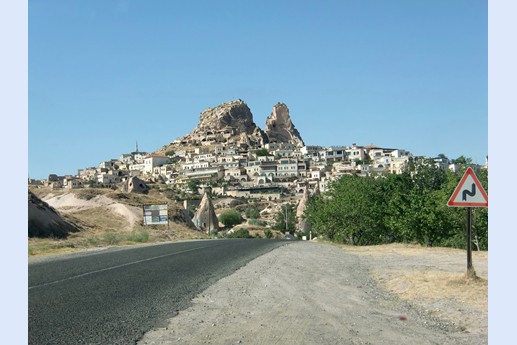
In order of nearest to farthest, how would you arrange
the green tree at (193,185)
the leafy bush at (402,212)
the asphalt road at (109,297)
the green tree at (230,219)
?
the asphalt road at (109,297)
the leafy bush at (402,212)
the green tree at (230,219)
the green tree at (193,185)

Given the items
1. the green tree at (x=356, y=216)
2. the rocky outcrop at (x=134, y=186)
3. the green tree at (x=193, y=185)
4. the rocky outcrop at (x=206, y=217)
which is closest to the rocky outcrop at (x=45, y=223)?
the green tree at (x=356, y=216)

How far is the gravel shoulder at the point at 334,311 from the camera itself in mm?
8773

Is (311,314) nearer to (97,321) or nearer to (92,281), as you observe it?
(97,321)

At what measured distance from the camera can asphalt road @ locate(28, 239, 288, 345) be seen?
9.20m

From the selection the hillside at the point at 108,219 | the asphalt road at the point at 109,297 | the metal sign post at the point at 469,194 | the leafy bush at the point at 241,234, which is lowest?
the leafy bush at the point at 241,234

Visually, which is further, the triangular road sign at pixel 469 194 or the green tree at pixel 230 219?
the green tree at pixel 230 219

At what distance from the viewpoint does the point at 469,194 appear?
12.7 meters

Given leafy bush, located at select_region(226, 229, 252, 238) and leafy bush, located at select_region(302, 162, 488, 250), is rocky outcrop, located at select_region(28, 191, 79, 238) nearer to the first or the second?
leafy bush, located at select_region(302, 162, 488, 250)

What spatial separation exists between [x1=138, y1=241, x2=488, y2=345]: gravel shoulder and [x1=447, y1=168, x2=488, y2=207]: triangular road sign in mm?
1951

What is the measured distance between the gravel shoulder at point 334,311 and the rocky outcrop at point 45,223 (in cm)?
3199

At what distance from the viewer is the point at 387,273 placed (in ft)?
61.2

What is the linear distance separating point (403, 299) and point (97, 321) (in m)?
6.76

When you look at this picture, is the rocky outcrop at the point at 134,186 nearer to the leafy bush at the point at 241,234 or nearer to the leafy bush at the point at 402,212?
the leafy bush at the point at 241,234

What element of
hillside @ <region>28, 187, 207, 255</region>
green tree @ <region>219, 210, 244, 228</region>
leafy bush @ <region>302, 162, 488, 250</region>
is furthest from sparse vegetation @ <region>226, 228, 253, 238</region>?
leafy bush @ <region>302, 162, 488, 250</region>
